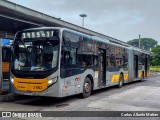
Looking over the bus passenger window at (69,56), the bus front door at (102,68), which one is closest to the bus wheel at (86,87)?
the bus passenger window at (69,56)

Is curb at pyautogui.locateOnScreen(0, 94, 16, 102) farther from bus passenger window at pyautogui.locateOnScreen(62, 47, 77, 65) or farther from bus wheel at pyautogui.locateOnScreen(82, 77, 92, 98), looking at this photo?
bus wheel at pyautogui.locateOnScreen(82, 77, 92, 98)

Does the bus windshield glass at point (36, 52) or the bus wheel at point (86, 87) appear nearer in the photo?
the bus windshield glass at point (36, 52)

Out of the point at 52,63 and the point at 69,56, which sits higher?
the point at 69,56

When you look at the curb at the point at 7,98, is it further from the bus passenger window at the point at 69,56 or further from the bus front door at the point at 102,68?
the bus front door at the point at 102,68

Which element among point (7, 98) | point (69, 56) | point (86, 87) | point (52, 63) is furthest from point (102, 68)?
point (7, 98)

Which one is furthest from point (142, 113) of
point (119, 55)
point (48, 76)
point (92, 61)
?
point (119, 55)

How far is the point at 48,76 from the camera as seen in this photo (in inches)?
419

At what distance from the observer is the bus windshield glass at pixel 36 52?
10867mm

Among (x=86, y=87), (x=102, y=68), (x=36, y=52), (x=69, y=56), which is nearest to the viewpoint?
(x=36, y=52)

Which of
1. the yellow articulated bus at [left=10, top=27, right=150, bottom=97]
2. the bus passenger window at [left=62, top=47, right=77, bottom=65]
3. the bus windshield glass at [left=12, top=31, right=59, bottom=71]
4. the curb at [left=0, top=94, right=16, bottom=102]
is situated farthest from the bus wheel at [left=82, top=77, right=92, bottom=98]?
the curb at [left=0, top=94, right=16, bottom=102]

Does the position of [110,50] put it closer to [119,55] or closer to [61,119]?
[119,55]

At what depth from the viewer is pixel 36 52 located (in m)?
11.1

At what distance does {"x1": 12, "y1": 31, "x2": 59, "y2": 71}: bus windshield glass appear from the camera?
10.9 metres

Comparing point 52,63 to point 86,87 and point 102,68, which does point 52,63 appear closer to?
point 86,87
